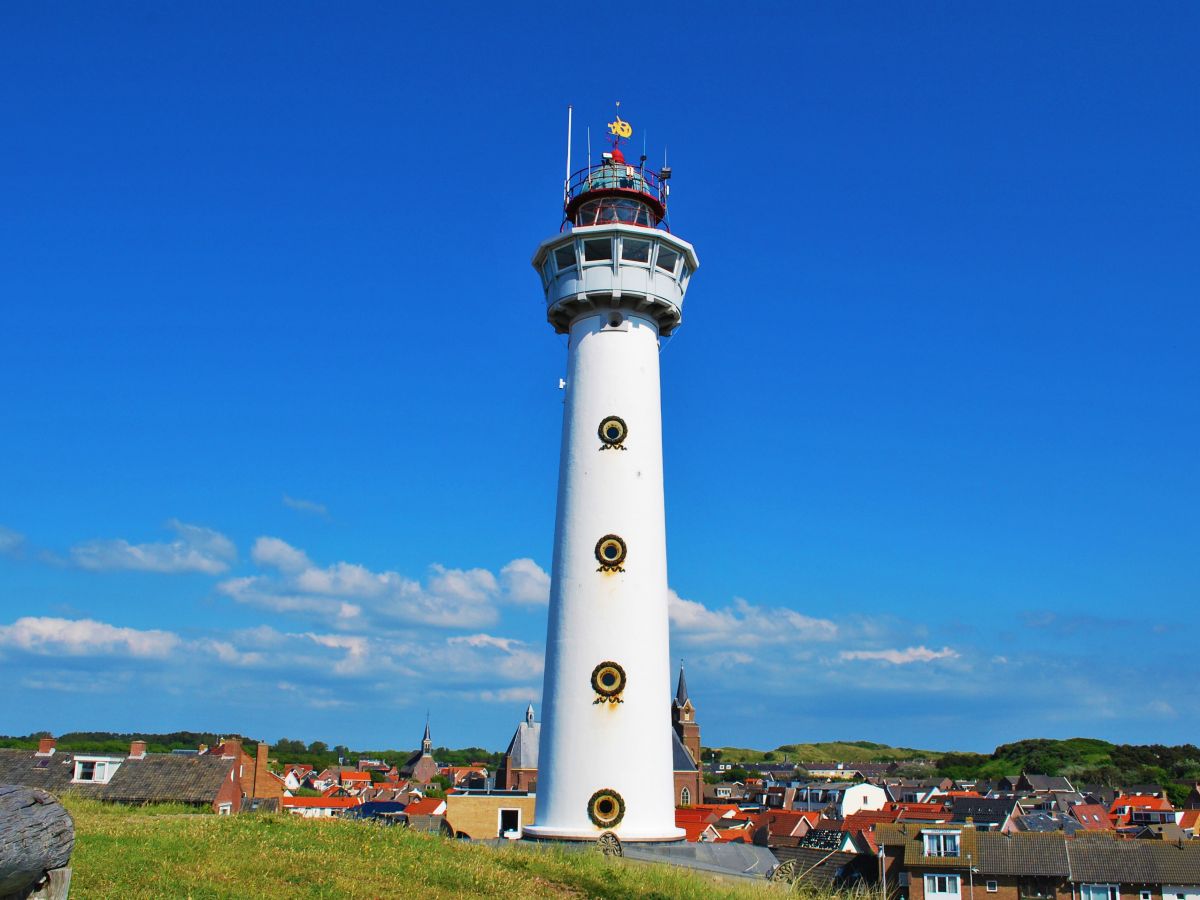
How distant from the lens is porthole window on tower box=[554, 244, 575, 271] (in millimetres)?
30234

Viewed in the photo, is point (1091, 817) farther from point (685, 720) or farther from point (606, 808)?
point (606, 808)

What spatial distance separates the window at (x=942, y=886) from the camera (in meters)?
56.3

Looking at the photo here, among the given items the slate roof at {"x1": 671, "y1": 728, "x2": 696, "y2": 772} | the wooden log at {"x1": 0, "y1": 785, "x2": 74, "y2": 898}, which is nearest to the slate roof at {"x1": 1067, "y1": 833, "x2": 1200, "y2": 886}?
the slate roof at {"x1": 671, "y1": 728, "x2": 696, "y2": 772}

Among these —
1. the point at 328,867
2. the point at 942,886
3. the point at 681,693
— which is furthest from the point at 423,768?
the point at 328,867

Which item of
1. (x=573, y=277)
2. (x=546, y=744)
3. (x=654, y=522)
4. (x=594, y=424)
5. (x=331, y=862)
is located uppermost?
(x=573, y=277)

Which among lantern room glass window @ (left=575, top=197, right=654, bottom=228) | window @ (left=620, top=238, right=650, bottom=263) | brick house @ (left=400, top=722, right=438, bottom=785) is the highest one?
lantern room glass window @ (left=575, top=197, right=654, bottom=228)

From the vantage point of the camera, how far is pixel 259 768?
63625 mm

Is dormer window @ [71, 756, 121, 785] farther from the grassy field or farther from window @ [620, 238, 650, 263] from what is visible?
window @ [620, 238, 650, 263]

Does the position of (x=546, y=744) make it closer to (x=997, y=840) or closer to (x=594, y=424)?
(x=594, y=424)

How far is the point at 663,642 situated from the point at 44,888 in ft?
62.3

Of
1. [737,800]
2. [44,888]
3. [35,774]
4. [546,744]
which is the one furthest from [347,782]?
[44,888]

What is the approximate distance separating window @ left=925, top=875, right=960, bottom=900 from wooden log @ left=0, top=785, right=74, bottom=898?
5597 centimetres

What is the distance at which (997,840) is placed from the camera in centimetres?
5825

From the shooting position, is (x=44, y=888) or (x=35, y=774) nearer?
(x=44, y=888)
